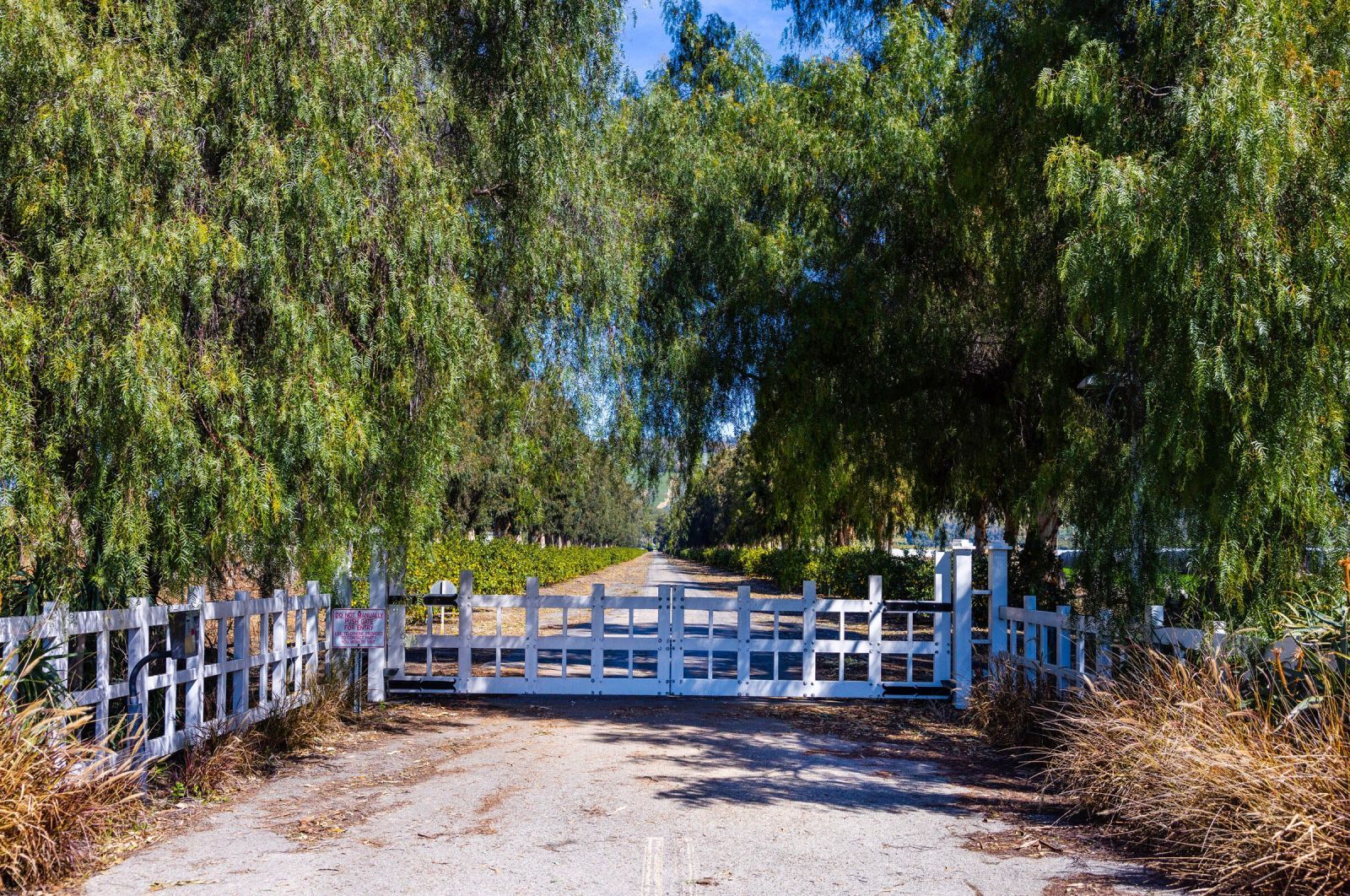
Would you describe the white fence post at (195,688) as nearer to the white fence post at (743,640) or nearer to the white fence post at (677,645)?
the white fence post at (677,645)

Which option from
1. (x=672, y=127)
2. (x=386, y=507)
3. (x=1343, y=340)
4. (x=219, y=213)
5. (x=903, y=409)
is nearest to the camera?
(x=1343, y=340)

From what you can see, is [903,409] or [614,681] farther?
[903,409]

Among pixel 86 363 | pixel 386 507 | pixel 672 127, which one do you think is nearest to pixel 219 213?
pixel 86 363

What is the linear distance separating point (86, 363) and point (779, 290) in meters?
8.84

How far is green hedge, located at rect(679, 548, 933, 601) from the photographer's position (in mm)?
27703

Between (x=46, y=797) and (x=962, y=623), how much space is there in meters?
8.93

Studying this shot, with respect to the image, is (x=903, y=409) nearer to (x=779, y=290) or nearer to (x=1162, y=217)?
(x=779, y=290)

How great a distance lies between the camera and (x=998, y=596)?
1152 centimetres

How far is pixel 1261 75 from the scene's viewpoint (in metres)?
7.46

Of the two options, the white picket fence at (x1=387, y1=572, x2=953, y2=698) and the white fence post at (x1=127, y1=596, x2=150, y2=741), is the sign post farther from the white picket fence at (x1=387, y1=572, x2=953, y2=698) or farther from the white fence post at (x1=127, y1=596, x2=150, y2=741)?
the white fence post at (x1=127, y1=596, x2=150, y2=741)

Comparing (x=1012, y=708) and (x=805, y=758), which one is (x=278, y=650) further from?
(x=1012, y=708)

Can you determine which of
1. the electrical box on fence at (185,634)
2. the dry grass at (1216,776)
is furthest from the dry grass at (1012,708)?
the electrical box on fence at (185,634)

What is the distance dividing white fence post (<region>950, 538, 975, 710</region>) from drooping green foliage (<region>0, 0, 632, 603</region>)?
5.23 meters

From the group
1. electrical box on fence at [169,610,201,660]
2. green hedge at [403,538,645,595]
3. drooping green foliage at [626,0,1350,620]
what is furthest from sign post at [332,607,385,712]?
green hedge at [403,538,645,595]
